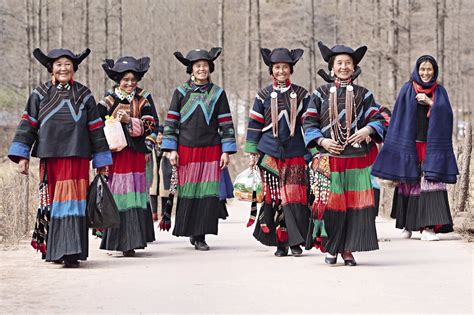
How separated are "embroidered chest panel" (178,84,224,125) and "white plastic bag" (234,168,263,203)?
A: 3.13ft

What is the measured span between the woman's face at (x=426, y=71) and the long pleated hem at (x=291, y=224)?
2798mm

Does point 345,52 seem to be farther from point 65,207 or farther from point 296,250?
point 65,207

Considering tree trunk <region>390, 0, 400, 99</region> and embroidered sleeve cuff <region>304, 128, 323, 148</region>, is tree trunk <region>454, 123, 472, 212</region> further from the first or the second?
tree trunk <region>390, 0, 400, 99</region>

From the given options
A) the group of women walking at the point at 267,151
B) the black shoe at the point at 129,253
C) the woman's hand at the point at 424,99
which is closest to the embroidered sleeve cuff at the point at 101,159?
the group of women walking at the point at 267,151

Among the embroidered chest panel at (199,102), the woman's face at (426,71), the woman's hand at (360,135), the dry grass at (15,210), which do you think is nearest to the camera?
the woman's hand at (360,135)

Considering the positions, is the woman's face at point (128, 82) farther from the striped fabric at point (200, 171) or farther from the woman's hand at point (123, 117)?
the striped fabric at point (200, 171)

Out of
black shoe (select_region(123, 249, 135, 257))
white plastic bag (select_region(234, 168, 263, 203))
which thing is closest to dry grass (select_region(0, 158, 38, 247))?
black shoe (select_region(123, 249, 135, 257))

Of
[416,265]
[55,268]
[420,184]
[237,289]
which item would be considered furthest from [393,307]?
[420,184]

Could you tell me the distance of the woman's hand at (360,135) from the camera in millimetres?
11008

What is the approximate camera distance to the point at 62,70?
37.4 feet

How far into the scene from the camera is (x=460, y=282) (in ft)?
31.9

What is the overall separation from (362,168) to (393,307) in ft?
10.2

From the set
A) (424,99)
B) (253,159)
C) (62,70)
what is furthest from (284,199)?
(62,70)

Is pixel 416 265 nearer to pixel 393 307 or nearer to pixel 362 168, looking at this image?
pixel 362 168
